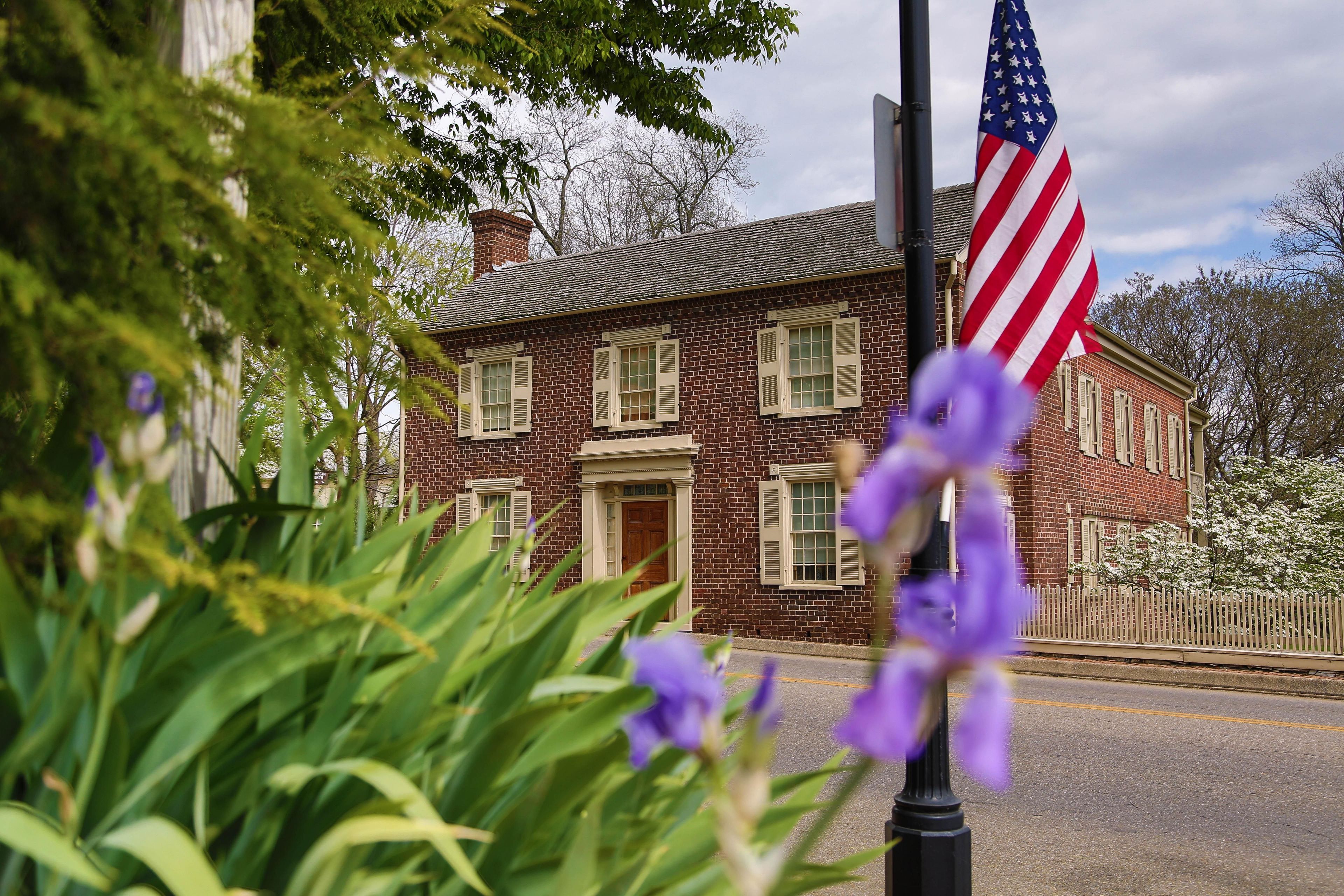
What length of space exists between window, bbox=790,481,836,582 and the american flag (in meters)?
11.8

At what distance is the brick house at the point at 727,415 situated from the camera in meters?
17.5

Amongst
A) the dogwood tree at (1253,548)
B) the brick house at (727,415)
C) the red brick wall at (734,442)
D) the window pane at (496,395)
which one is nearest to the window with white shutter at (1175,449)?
the brick house at (727,415)

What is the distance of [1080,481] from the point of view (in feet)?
68.1

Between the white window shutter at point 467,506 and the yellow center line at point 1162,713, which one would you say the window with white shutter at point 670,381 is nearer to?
the white window shutter at point 467,506

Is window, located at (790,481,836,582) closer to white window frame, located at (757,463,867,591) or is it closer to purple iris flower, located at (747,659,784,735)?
white window frame, located at (757,463,867,591)

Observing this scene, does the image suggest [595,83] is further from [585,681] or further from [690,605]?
[690,605]

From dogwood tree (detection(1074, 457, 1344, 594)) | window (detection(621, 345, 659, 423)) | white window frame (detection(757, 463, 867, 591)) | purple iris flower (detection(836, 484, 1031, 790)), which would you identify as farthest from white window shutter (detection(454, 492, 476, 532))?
purple iris flower (detection(836, 484, 1031, 790))

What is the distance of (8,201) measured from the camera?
1542 millimetres

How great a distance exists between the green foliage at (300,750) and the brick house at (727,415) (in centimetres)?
1395

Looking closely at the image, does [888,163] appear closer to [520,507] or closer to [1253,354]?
[520,507]

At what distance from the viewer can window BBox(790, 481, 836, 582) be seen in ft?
57.4

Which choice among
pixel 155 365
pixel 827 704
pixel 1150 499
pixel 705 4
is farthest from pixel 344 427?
pixel 1150 499

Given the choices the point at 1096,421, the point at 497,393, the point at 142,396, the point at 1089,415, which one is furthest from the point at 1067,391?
the point at 142,396

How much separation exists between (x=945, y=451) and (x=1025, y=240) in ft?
17.1
